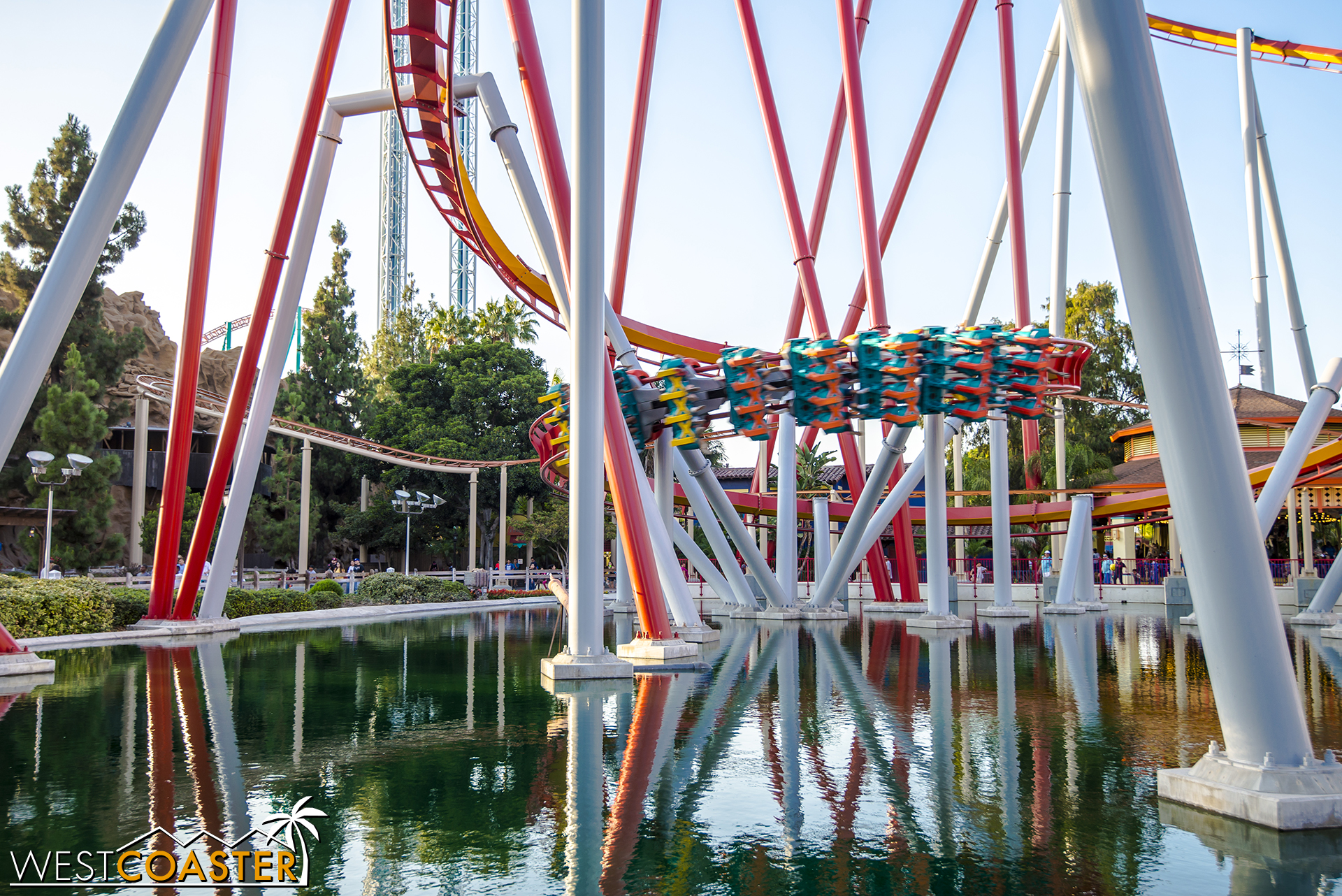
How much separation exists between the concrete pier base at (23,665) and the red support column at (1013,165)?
2024 centimetres

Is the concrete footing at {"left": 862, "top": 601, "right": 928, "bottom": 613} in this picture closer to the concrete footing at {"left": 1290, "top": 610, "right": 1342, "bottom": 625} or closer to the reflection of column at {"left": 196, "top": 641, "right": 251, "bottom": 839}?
the concrete footing at {"left": 1290, "top": 610, "right": 1342, "bottom": 625}

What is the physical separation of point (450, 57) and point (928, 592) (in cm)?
1354

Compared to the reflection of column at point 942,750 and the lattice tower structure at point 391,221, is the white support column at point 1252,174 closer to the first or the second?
the reflection of column at point 942,750

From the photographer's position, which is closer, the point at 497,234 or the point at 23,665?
the point at 23,665

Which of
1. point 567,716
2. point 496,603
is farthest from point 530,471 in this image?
point 567,716

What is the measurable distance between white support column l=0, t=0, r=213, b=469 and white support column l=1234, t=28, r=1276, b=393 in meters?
27.1

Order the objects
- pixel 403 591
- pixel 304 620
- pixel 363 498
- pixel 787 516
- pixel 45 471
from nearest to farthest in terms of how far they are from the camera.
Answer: pixel 304 620
pixel 45 471
pixel 787 516
pixel 403 591
pixel 363 498

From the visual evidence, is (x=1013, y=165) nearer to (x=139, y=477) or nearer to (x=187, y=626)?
(x=187, y=626)

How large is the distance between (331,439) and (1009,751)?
33684 millimetres

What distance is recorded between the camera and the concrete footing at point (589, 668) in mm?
11836

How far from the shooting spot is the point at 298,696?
1092 cm

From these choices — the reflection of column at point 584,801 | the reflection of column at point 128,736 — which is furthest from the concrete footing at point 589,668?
the reflection of column at point 128,736

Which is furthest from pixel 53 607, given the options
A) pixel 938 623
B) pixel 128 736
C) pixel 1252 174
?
pixel 1252 174

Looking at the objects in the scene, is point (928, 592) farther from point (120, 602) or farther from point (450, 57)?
point (120, 602)
